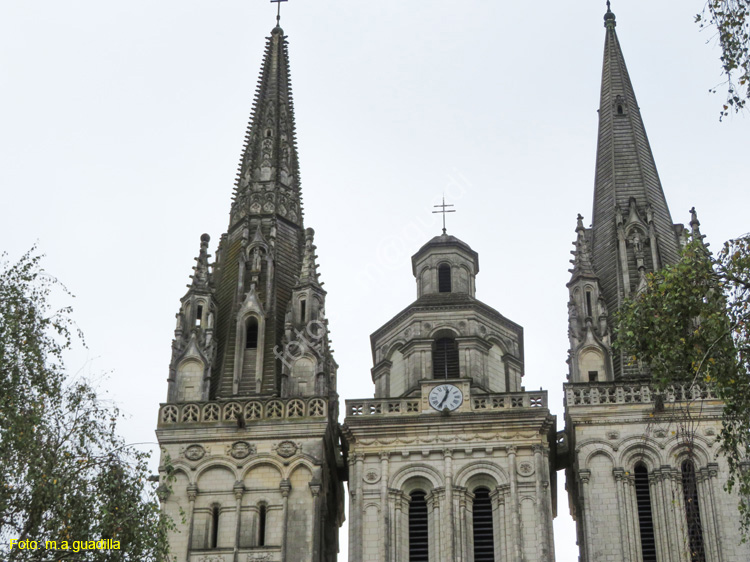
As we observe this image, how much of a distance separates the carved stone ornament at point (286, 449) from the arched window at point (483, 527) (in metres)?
4.74

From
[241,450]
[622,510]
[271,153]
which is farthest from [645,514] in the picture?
[271,153]

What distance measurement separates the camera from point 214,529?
3688 centimetres

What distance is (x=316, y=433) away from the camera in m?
37.8

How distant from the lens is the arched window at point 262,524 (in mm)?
36625

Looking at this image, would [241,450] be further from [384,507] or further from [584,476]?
[584,476]

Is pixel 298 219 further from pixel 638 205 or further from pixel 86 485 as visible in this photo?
pixel 86 485

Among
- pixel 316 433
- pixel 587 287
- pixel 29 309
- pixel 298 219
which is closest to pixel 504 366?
pixel 587 287

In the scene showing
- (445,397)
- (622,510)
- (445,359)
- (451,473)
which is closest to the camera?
(622,510)

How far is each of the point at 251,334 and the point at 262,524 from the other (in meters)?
6.56

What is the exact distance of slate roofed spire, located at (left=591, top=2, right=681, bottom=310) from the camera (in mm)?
42562

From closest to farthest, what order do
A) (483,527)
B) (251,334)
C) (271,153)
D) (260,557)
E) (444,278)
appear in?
(260,557) < (483,527) < (251,334) < (444,278) < (271,153)

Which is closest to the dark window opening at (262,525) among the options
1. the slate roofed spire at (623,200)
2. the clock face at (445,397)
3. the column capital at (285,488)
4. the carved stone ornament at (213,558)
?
the column capital at (285,488)

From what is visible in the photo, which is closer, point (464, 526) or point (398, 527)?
point (464, 526)

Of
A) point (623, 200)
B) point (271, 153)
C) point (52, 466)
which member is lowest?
point (52, 466)
